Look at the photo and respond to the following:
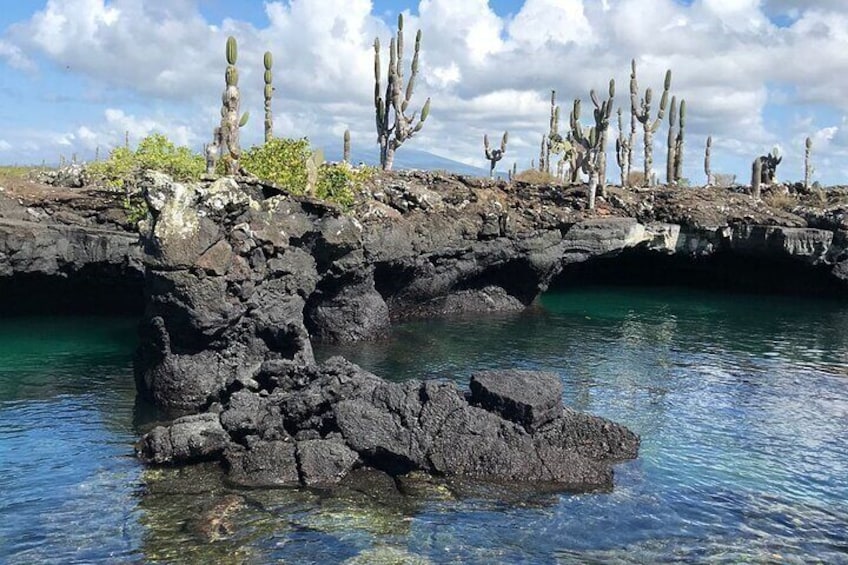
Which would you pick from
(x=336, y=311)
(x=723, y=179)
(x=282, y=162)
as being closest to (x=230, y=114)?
(x=282, y=162)

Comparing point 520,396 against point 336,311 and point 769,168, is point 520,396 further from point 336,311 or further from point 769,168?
point 769,168

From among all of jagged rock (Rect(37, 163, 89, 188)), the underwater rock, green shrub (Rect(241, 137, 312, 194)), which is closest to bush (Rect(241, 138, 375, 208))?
green shrub (Rect(241, 137, 312, 194))

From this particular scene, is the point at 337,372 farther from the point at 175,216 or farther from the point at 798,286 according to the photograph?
the point at 798,286

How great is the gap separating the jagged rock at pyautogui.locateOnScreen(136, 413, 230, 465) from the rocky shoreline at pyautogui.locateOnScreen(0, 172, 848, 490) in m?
0.04

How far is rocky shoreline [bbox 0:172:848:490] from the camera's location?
16.5 meters

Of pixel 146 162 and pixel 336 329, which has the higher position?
pixel 146 162

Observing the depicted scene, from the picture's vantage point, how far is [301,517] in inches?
554

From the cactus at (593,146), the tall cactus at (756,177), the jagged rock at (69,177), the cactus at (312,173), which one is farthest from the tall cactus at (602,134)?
the jagged rock at (69,177)

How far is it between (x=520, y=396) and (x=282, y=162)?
59.5 feet

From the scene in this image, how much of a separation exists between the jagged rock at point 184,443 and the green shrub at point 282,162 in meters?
15.6

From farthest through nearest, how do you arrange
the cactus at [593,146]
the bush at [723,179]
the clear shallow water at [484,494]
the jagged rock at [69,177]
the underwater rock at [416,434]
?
the bush at [723,179], the cactus at [593,146], the jagged rock at [69,177], the underwater rock at [416,434], the clear shallow water at [484,494]

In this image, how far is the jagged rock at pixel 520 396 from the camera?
56.6ft

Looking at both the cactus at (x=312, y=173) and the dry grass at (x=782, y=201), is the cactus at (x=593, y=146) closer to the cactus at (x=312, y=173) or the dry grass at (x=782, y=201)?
the dry grass at (x=782, y=201)

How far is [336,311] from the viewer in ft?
103
